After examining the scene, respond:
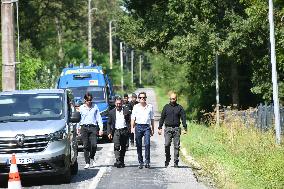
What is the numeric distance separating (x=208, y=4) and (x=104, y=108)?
35.3 ft

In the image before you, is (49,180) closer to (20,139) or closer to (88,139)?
(20,139)

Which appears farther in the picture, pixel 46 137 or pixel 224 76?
pixel 224 76

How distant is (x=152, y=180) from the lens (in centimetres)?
1567

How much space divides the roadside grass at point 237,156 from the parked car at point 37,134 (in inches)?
126

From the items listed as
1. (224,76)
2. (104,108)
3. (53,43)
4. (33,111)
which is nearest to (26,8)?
(53,43)

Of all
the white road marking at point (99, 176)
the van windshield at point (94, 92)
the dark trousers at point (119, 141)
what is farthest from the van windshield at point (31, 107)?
the van windshield at point (94, 92)

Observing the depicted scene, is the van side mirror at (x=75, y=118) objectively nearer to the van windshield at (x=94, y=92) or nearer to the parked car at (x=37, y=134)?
the parked car at (x=37, y=134)

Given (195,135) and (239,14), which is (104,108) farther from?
(239,14)

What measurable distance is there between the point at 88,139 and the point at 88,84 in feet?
35.8

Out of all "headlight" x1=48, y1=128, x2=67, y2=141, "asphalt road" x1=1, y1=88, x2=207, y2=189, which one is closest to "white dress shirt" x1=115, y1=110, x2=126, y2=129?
"asphalt road" x1=1, y1=88, x2=207, y2=189

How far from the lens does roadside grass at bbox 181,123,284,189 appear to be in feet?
48.2

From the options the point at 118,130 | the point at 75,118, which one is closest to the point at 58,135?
the point at 75,118

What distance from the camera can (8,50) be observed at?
2194 cm

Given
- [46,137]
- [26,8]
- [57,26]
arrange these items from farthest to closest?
1. [57,26]
2. [26,8]
3. [46,137]
